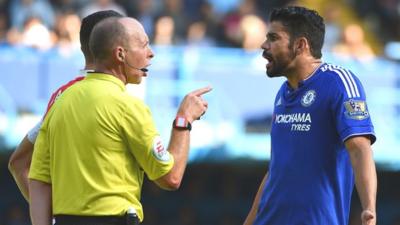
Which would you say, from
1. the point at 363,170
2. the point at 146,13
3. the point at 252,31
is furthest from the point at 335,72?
the point at 146,13

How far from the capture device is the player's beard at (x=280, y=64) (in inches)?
286

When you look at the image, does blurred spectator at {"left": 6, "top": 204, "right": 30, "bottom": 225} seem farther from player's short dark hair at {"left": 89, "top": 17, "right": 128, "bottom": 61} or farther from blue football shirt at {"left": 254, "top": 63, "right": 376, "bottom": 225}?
player's short dark hair at {"left": 89, "top": 17, "right": 128, "bottom": 61}

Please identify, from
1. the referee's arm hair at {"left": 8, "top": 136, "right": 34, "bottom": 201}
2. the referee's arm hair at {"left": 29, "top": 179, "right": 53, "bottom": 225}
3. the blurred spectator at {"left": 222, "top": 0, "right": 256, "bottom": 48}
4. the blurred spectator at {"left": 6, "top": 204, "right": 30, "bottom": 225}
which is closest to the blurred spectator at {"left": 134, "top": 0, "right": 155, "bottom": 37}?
the blurred spectator at {"left": 222, "top": 0, "right": 256, "bottom": 48}

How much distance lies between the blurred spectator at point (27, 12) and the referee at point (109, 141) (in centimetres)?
1076

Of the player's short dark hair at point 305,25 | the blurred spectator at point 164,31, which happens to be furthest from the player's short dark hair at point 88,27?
the blurred spectator at point 164,31

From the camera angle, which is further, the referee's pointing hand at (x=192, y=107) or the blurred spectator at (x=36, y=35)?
the blurred spectator at (x=36, y=35)

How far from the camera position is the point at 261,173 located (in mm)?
19562

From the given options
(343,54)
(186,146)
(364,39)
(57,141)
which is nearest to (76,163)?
(57,141)

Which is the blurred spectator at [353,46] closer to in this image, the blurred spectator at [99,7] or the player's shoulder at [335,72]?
the blurred spectator at [99,7]

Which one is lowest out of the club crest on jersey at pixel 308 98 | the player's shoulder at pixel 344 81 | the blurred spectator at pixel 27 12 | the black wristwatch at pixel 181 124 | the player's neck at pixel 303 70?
the black wristwatch at pixel 181 124

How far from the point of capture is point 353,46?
1769cm

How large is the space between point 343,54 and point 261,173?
132 inches

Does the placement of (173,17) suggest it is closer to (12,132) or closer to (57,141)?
(12,132)

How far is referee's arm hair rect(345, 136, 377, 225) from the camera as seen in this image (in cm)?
665
